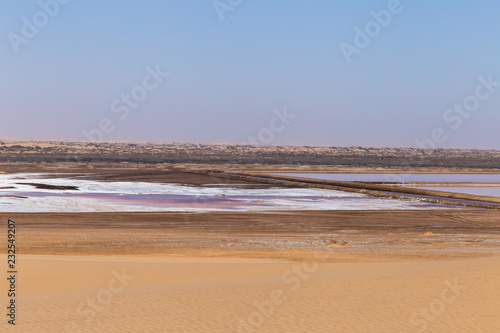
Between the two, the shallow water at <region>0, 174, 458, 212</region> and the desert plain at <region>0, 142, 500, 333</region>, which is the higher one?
the shallow water at <region>0, 174, 458, 212</region>

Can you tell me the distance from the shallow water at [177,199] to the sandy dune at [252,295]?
13427 millimetres

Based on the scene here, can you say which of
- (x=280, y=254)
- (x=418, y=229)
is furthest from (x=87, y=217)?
(x=418, y=229)

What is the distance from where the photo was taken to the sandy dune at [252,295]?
1091 cm

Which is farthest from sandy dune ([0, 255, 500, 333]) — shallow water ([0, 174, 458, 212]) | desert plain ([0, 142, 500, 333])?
shallow water ([0, 174, 458, 212])

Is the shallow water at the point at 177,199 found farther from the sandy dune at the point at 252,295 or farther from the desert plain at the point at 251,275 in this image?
the sandy dune at the point at 252,295

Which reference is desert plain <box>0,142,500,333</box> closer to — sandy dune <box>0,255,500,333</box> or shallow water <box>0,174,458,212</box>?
sandy dune <box>0,255,500,333</box>

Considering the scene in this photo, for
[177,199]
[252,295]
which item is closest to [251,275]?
[252,295]

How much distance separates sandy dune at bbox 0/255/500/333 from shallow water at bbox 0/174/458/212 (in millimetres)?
13427

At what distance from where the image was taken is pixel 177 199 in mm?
35031

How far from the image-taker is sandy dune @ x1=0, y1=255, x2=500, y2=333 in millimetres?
Answer: 10906

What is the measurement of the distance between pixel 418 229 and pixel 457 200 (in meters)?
13.7

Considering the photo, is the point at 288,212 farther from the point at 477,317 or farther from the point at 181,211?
the point at 477,317

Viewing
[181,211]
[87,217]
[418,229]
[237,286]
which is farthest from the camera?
[181,211]

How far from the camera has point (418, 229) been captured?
24.0m
